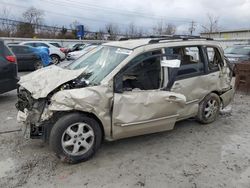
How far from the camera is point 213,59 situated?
5.80 m

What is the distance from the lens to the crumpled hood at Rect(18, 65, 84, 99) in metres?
3.97

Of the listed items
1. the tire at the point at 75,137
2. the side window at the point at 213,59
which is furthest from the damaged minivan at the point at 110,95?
the side window at the point at 213,59

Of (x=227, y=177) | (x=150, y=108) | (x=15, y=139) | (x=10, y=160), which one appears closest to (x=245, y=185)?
(x=227, y=177)

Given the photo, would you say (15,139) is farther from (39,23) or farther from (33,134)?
(39,23)

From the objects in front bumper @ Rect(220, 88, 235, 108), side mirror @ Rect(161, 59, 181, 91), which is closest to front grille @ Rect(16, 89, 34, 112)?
side mirror @ Rect(161, 59, 181, 91)

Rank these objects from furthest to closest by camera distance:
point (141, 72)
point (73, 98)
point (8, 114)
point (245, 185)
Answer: point (8, 114)
point (141, 72)
point (73, 98)
point (245, 185)

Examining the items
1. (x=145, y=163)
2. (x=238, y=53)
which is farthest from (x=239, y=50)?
(x=145, y=163)

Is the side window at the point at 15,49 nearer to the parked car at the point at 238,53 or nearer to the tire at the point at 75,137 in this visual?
the parked car at the point at 238,53

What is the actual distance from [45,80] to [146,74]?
163 cm

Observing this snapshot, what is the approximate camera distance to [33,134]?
4016 mm

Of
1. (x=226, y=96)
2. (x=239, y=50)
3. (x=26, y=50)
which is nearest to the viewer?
(x=226, y=96)

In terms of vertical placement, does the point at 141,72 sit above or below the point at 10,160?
above

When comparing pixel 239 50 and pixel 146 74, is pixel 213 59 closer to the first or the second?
pixel 146 74

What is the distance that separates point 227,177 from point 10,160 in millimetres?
3065
